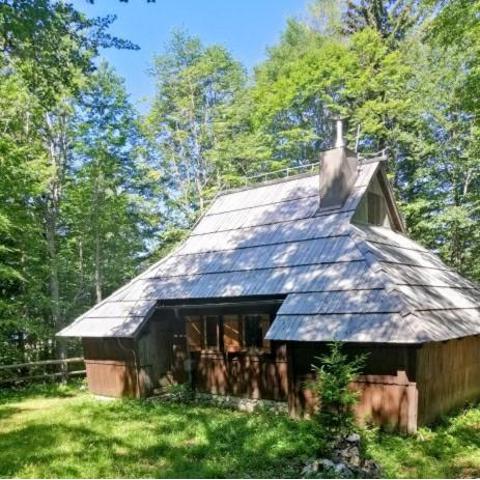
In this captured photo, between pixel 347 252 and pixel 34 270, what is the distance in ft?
48.2

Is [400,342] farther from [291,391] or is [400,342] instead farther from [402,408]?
[291,391]

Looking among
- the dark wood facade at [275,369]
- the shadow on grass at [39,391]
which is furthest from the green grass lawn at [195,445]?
the shadow on grass at [39,391]

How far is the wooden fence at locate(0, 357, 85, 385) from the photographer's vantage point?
1683 cm

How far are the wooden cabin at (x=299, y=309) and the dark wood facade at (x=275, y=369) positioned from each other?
3 centimetres

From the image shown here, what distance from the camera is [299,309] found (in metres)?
10.6

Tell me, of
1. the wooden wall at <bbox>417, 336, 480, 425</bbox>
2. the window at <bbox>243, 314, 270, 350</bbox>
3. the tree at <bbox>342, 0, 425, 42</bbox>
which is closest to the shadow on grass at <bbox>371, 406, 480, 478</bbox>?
the wooden wall at <bbox>417, 336, 480, 425</bbox>

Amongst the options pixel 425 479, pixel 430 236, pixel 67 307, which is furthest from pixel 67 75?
pixel 430 236

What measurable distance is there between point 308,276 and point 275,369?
8.48 ft

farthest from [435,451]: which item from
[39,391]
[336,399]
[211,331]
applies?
[39,391]

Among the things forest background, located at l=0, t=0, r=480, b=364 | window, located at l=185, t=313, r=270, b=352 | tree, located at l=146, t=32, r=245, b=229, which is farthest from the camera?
tree, located at l=146, t=32, r=245, b=229

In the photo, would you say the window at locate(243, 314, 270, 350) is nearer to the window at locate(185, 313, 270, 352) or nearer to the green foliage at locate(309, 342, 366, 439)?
the window at locate(185, 313, 270, 352)

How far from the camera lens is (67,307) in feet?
70.5

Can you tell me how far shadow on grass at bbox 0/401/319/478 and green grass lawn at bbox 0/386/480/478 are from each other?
0.06 feet

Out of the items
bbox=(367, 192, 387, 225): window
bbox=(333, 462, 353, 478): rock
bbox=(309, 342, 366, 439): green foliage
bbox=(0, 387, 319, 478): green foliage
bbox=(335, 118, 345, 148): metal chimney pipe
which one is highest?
bbox=(335, 118, 345, 148): metal chimney pipe
